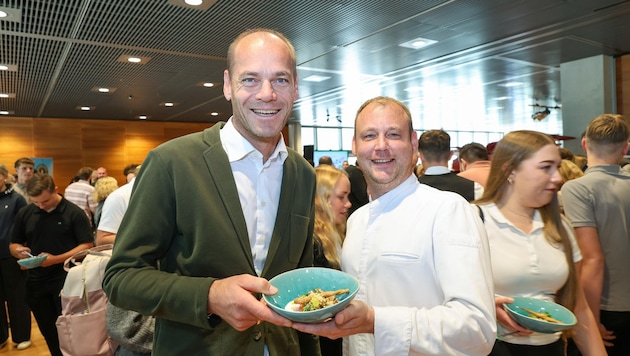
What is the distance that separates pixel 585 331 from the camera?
1.79 meters

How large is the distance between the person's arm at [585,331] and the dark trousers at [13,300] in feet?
16.3

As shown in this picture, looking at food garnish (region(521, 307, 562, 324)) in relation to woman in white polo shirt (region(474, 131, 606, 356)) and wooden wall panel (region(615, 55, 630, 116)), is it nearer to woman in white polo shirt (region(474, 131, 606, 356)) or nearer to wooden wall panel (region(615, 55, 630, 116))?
woman in white polo shirt (region(474, 131, 606, 356))

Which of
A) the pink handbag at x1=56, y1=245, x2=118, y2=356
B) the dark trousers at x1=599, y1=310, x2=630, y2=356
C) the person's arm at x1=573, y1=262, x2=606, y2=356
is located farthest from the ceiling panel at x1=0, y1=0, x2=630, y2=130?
the person's arm at x1=573, y1=262, x2=606, y2=356

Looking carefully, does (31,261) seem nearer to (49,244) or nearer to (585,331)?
(49,244)

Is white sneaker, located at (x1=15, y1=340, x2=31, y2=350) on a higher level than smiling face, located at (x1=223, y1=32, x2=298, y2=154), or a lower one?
lower

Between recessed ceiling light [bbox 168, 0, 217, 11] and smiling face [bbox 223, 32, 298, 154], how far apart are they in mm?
2794

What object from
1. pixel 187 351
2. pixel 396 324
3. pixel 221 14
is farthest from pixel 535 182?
pixel 221 14

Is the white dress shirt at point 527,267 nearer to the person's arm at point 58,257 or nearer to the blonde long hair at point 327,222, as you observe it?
the blonde long hair at point 327,222

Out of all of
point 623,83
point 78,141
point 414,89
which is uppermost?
point 414,89

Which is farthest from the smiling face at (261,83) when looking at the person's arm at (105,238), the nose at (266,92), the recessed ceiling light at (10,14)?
the recessed ceiling light at (10,14)

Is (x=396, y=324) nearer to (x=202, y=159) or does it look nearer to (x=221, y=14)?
(x=202, y=159)

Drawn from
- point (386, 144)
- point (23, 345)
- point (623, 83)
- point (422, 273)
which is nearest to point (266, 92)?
point (386, 144)

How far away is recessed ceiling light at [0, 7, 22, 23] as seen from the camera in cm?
369

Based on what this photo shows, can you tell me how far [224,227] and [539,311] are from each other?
1214 millimetres
